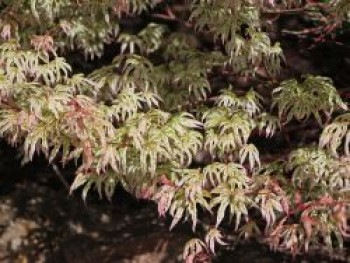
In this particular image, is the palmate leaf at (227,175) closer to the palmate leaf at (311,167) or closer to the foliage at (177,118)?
the foliage at (177,118)

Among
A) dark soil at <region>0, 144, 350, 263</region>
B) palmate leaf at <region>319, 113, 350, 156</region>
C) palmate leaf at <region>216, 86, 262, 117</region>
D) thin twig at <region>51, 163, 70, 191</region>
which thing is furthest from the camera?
thin twig at <region>51, 163, 70, 191</region>

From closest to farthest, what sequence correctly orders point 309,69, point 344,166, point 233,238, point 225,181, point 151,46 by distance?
point 344,166
point 225,181
point 151,46
point 233,238
point 309,69

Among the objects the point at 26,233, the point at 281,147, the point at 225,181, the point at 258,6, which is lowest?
the point at 26,233

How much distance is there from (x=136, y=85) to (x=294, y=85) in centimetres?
115

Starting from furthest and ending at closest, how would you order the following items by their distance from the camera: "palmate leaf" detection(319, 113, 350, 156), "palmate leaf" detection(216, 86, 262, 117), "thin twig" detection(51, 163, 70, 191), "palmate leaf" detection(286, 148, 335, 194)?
"thin twig" detection(51, 163, 70, 191), "palmate leaf" detection(216, 86, 262, 117), "palmate leaf" detection(286, 148, 335, 194), "palmate leaf" detection(319, 113, 350, 156)

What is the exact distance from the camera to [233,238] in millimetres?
4844

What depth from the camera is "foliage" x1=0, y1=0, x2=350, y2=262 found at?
3184 millimetres

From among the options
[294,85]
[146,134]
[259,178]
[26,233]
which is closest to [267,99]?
[294,85]

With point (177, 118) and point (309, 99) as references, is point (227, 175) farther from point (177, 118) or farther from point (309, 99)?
point (309, 99)

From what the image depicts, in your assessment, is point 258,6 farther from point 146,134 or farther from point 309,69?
point 309,69

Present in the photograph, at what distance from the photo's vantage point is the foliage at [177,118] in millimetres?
3184

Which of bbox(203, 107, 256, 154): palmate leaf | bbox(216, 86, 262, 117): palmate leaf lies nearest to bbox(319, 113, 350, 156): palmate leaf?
bbox(203, 107, 256, 154): palmate leaf

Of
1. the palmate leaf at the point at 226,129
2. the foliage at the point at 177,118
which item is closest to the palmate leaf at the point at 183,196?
the foliage at the point at 177,118

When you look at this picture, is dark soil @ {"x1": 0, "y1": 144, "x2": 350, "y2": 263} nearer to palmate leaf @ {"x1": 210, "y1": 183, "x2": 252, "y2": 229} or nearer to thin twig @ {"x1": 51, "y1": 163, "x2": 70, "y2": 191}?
thin twig @ {"x1": 51, "y1": 163, "x2": 70, "y2": 191}
